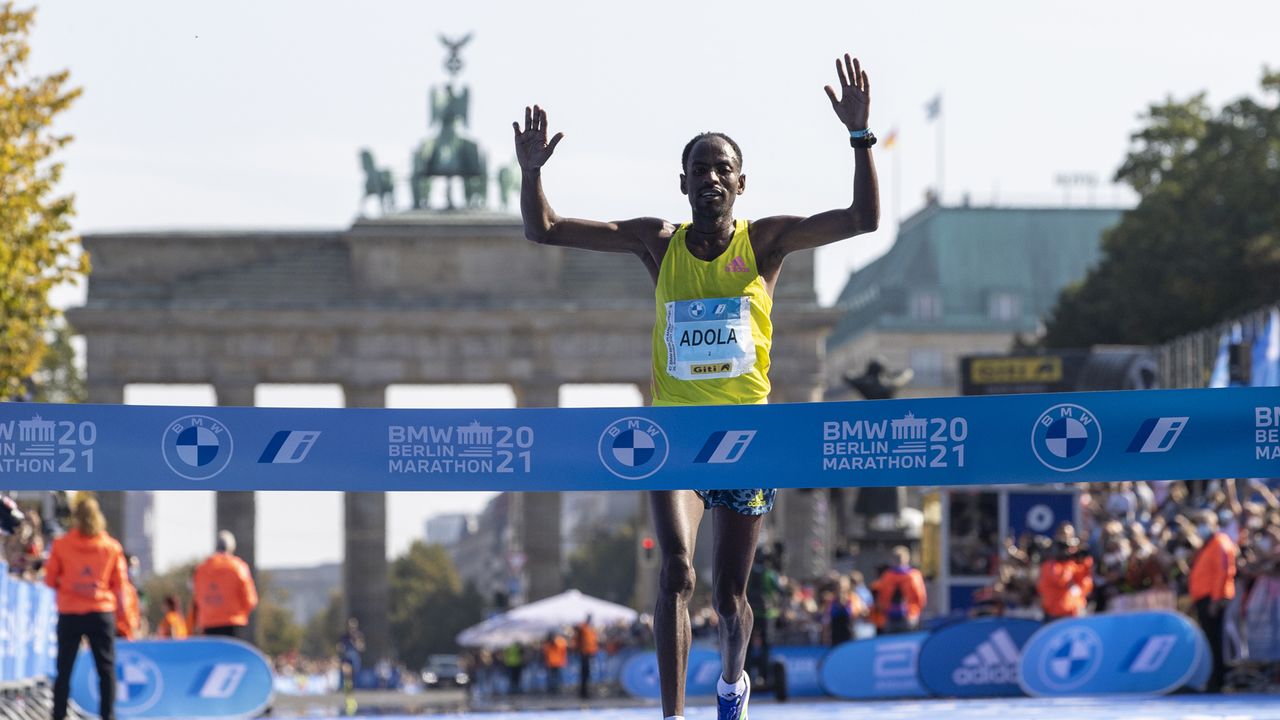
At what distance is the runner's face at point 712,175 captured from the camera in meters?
8.77

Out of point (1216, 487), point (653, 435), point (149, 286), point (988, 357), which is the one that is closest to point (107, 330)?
point (149, 286)

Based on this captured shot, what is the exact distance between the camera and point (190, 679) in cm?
1869

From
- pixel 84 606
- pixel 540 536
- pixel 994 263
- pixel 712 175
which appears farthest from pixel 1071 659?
pixel 994 263

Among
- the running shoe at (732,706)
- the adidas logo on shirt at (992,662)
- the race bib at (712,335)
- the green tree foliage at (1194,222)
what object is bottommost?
the adidas logo on shirt at (992,662)

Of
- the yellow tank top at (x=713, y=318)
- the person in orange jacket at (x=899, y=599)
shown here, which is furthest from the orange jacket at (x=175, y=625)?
the yellow tank top at (x=713, y=318)

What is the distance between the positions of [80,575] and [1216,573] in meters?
10.9

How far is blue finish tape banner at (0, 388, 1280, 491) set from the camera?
31.3 ft

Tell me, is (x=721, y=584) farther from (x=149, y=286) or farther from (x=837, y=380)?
(x=837, y=380)

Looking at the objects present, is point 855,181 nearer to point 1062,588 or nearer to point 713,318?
point 713,318

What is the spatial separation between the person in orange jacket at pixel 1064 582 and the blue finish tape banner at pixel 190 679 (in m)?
8.13

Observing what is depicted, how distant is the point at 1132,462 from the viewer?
958cm

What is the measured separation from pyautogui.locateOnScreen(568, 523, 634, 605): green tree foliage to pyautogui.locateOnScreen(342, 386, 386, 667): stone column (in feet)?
235

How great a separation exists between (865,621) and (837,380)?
100 metres

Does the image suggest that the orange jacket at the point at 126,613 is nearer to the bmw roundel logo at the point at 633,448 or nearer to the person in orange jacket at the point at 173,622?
the person in orange jacket at the point at 173,622
